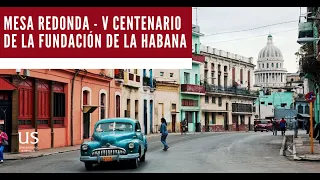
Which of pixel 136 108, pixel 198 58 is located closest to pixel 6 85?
pixel 136 108

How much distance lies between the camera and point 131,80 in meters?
45.3

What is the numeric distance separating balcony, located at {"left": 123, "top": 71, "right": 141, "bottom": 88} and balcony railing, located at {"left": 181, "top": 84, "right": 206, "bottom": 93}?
13342 mm

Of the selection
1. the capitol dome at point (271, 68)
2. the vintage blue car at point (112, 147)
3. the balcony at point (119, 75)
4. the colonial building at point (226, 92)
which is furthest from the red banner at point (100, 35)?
the capitol dome at point (271, 68)

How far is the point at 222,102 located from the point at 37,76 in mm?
44778

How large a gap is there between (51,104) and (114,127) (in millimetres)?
11350

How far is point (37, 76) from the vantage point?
90.3 ft

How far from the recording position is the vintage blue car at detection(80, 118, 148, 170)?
17.1 meters

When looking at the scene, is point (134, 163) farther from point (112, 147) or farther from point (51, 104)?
point (51, 104)

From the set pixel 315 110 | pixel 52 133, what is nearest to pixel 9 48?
pixel 52 133

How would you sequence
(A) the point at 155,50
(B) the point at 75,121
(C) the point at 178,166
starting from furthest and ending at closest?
(B) the point at 75,121 → (C) the point at 178,166 → (A) the point at 155,50

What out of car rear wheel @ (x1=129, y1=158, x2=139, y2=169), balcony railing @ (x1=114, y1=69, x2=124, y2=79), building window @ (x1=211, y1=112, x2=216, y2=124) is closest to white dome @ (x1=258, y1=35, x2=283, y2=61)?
building window @ (x1=211, y1=112, x2=216, y2=124)

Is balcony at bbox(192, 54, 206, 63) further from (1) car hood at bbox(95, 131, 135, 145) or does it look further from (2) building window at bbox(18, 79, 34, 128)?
(1) car hood at bbox(95, 131, 135, 145)

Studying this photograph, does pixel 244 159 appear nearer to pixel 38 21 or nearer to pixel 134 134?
pixel 134 134

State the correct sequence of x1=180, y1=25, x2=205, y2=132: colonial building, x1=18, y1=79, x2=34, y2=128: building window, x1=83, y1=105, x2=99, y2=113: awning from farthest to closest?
x1=180, y1=25, x2=205, y2=132: colonial building, x1=83, y1=105, x2=99, y2=113: awning, x1=18, y1=79, x2=34, y2=128: building window
